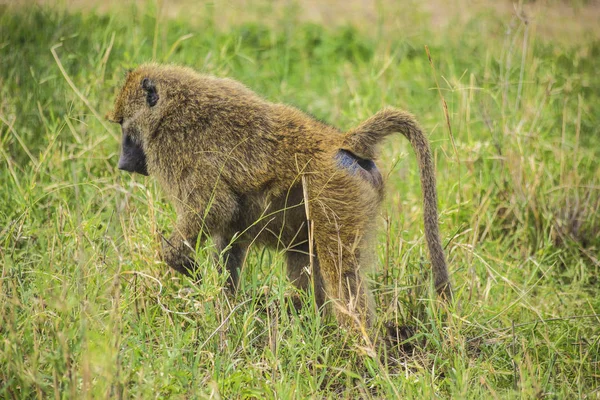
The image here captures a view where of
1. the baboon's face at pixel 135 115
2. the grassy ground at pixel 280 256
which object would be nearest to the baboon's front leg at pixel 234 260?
the grassy ground at pixel 280 256

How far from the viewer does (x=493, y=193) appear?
499 cm

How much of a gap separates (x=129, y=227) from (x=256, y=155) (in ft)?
2.55

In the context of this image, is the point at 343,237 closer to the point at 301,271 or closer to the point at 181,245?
the point at 301,271

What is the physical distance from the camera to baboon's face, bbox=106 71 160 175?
3.80 metres

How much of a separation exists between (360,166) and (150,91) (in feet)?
3.59

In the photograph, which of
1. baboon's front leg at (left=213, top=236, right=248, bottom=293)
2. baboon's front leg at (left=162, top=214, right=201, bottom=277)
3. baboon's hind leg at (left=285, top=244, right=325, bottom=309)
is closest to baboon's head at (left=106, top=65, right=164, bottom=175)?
baboon's front leg at (left=162, top=214, right=201, bottom=277)

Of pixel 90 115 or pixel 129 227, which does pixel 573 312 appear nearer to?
pixel 129 227

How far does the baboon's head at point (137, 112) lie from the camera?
12.4 ft

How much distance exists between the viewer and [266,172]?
361 cm

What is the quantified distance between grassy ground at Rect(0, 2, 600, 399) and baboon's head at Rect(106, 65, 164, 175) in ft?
0.69

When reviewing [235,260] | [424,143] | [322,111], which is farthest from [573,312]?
[322,111]

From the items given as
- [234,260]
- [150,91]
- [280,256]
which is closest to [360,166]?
[280,256]

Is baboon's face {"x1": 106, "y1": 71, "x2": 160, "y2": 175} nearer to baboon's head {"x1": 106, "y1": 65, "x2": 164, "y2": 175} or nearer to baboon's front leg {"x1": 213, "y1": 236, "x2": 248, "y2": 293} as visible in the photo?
baboon's head {"x1": 106, "y1": 65, "x2": 164, "y2": 175}

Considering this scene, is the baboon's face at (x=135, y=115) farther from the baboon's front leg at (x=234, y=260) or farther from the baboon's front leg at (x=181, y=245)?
the baboon's front leg at (x=234, y=260)
